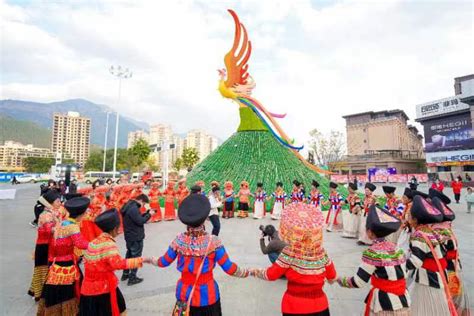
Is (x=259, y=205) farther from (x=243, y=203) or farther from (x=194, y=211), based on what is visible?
(x=194, y=211)

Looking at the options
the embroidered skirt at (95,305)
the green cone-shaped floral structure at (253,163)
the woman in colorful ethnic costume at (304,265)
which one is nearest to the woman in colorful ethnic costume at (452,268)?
the woman in colorful ethnic costume at (304,265)

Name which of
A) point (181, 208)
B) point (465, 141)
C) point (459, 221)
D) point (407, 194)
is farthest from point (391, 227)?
point (465, 141)

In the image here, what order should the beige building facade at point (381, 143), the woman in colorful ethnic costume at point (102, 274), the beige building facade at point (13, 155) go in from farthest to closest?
1. the beige building facade at point (13, 155)
2. the beige building facade at point (381, 143)
3. the woman in colorful ethnic costume at point (102, 274)

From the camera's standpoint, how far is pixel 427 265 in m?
2.73

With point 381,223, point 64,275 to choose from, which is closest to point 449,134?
point 381,223

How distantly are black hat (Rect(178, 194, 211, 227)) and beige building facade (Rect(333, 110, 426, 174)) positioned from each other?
47.7m

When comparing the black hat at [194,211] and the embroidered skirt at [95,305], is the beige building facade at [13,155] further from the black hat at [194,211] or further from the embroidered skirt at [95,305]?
the black hat at [194,211]

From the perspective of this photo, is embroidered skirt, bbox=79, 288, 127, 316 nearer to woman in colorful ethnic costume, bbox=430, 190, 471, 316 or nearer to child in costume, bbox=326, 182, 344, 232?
woman in colorful ethnic costume, bbox=430, 190, 471, 316

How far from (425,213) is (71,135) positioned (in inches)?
3705

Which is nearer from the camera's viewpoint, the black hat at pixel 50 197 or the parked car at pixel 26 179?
the black hat at pixel 50 197

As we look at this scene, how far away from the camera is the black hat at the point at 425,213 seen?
2704 millimetres

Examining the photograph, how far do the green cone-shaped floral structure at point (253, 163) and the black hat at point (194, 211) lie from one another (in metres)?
9.38

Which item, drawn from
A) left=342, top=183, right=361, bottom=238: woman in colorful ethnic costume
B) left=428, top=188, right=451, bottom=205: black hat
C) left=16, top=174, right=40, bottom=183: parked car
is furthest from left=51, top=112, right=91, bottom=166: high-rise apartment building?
left=428, top=188, right=451, bottom=205: black hat

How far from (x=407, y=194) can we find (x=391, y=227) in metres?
2.87
